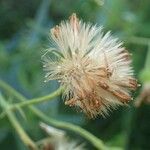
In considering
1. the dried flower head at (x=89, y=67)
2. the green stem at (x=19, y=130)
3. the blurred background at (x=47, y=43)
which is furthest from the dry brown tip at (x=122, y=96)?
the blurred background at (x=47, y=43)

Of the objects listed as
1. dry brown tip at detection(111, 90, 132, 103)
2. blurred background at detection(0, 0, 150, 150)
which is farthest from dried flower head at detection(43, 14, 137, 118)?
blurred background at detection(0, 0, 150, 150)

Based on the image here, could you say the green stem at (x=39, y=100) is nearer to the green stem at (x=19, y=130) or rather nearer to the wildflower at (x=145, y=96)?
the green stem at (x=19, y=130)

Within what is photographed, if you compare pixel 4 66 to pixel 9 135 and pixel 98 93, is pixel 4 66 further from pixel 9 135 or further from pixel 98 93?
pixel 98 93

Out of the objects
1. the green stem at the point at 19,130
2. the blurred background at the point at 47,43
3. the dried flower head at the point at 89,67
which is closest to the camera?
the dried flower head at the point at 89,67

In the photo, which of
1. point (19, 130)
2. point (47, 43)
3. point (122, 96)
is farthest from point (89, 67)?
point (47, 43)

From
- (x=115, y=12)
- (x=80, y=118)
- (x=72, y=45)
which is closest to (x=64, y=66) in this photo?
(x=72, y=45)
